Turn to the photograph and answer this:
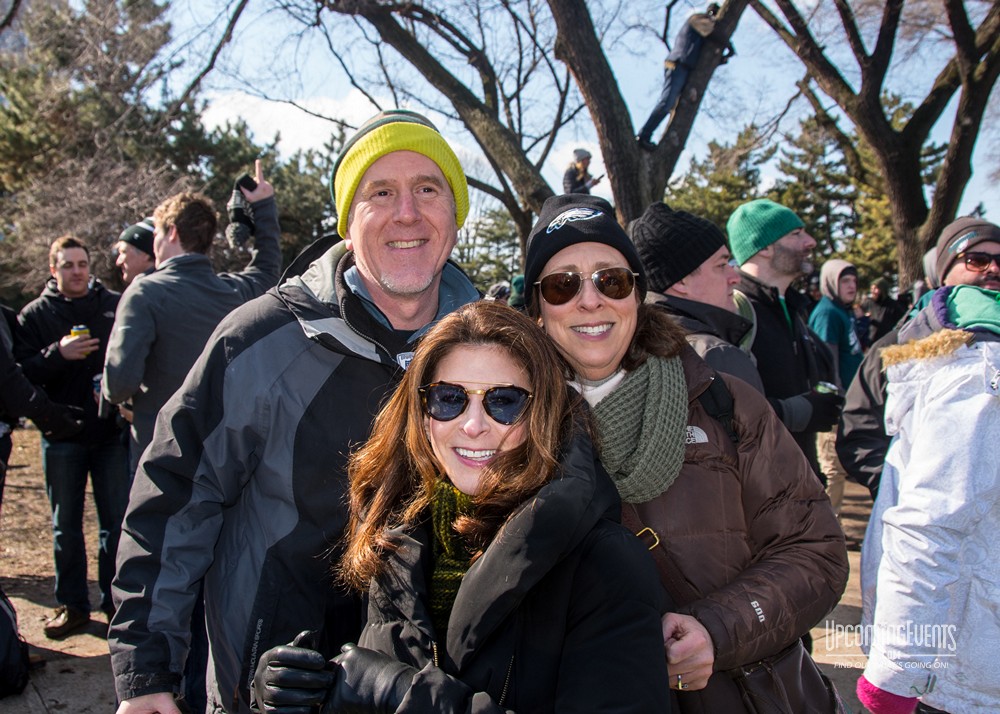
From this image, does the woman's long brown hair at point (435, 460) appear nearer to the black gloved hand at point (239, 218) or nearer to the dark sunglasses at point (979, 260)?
the dark sunglasses at point (979, 260)

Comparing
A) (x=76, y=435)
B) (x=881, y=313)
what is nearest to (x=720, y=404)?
(x=76, y=435)

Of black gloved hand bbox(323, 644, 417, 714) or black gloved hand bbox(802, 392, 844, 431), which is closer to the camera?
black gloved hand bbox(323, 644, 417, 714)

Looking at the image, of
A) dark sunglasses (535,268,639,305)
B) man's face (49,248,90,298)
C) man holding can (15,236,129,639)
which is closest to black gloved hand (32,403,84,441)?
man holding can (15,236,129,639)

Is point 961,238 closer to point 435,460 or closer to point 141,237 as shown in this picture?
point 435,460

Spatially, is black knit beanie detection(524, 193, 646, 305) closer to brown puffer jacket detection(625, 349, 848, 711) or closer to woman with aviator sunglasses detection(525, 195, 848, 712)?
woman with aviator sunglasses detection(525, 195, 848, 712)

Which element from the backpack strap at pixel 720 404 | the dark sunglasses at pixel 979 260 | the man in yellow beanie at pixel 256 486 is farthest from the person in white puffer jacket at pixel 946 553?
the man in yellow beanie at pixel 256 486

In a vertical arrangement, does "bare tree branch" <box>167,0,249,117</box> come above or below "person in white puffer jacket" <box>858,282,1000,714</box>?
above

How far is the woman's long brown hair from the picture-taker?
159 centimetres

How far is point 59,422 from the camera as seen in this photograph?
431 cm

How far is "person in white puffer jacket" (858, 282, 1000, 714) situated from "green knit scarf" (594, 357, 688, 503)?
974mm

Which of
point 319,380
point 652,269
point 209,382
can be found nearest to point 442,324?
point 319,380

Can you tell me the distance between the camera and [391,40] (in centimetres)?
819

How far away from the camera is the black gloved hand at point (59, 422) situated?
13.9 feet

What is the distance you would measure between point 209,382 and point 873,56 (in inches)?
398
